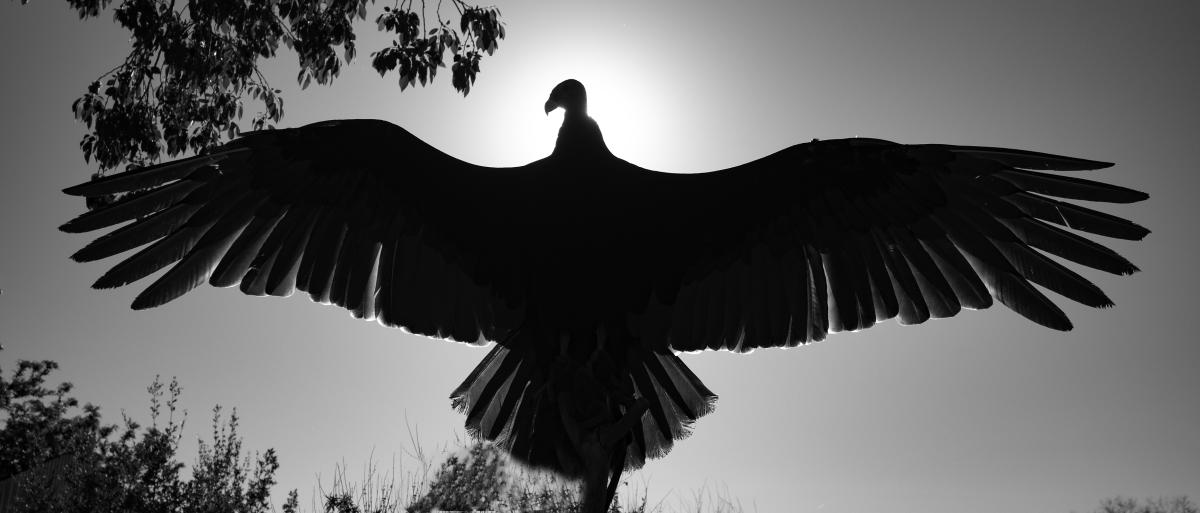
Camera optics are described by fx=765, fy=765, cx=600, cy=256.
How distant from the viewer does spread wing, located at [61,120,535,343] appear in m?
3.30

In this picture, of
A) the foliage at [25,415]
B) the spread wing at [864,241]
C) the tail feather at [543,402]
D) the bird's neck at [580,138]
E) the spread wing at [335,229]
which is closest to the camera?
the tail feather at [543,402]

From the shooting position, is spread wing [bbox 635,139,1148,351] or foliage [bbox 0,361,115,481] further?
foliage [bbox 0,361,115,481]

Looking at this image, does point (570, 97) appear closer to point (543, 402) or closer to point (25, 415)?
point (543, 402)

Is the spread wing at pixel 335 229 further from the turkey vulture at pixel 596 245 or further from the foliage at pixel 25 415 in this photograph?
the foliage at pixel 25 415

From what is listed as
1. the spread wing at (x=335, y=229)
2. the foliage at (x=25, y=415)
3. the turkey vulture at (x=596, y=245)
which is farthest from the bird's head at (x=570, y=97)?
the foliage at (x=25, y=415)

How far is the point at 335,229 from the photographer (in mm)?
3676

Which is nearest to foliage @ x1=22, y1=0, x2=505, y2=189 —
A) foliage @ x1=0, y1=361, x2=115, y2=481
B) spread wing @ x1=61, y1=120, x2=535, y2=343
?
spread wing @ x1=61, y1=120, x2=535, y2=343

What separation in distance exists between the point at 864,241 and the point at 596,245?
1.39 meters

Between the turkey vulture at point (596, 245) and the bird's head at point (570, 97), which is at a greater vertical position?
the bird's head at point (570, 97)

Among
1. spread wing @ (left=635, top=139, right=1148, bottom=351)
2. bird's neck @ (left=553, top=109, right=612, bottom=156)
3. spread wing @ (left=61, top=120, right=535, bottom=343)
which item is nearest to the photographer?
bird's neck @ (left=553, top=109, right=612, bottom=156)

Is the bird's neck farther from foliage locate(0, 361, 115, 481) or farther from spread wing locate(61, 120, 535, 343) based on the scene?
foliage locate(0, 361, 115, 481)

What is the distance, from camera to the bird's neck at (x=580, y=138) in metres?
3.09

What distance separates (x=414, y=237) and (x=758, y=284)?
1.65m

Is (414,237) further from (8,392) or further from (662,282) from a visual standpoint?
(8,392)
